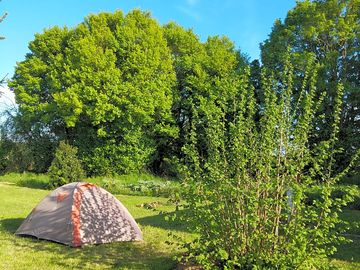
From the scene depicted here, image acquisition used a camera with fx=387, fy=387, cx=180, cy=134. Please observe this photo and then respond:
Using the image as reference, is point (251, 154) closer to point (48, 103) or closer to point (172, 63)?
point (48, 103)

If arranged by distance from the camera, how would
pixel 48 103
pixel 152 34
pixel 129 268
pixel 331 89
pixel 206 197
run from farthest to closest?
pixel 152 34 → pixel 48 103 → pixel 331 89 → pixel 129 268 → pixel 206 197

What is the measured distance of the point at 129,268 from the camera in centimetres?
642

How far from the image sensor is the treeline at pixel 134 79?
22.4 meters

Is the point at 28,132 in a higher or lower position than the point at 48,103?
lower

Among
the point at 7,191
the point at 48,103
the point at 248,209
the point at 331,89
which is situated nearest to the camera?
the point at 248,209

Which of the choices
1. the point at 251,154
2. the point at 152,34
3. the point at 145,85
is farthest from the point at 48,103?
the point at 251,154

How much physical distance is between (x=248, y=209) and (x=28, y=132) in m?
24.7

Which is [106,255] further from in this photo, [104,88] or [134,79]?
[134,79]

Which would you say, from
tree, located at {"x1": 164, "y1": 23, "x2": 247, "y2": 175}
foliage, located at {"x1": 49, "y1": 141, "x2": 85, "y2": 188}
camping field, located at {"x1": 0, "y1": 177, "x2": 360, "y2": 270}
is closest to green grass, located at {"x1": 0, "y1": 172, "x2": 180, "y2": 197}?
foliage, located at {"x1": 49, "y1": 141, "x2": 85, "y2": 188}

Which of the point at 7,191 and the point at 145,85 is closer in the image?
the point at 7,191

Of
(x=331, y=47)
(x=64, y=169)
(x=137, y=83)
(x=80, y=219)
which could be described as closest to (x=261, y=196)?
(x=80, y=219)

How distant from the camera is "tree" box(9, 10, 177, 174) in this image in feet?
78.2

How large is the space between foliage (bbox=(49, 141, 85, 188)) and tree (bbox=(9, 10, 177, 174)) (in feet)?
16.1

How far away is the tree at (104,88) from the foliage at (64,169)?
492 centimetres
